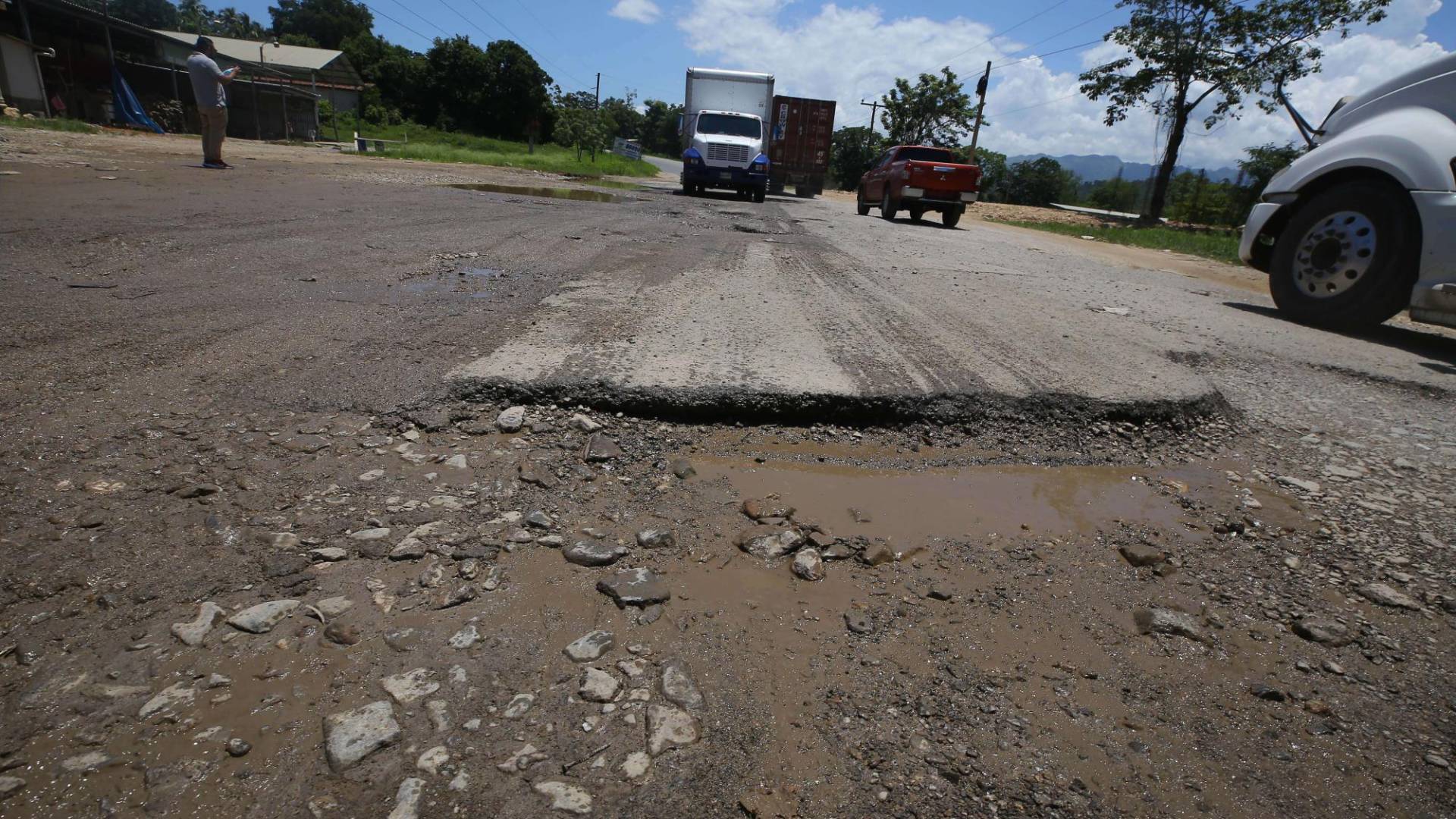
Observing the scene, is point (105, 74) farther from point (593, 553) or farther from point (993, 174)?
point (993, 174)

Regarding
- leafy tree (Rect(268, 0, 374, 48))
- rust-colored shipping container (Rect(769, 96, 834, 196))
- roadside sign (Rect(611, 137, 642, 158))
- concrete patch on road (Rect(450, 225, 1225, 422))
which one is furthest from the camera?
leafy tree (Rect(268, 0, 374, 48))

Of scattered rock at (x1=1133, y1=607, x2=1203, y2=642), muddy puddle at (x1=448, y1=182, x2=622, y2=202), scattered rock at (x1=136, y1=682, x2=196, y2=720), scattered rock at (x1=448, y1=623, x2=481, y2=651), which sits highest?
muddy puddle at (x1=448, y1=182, x2=622, y2=202)

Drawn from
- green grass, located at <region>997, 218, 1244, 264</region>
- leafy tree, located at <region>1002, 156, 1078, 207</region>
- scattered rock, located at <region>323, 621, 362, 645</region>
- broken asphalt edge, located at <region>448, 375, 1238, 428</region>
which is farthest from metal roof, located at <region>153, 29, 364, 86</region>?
scattered rock, located at <region>323, 621, 362, 645</region>

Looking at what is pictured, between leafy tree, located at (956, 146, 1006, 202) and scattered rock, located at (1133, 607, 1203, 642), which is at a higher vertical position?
leafy tree, located at (956, 146, 1006, 202)

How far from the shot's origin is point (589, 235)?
7.27 meters

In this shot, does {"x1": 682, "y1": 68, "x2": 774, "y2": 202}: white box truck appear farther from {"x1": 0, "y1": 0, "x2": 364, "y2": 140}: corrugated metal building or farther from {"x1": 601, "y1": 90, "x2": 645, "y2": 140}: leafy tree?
{"x1": 601, "y1": 90, "x2": 645, "y2": 140}: leafy tree

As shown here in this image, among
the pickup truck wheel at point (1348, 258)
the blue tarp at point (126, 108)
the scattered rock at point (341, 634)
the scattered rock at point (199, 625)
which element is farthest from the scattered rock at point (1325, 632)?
the blue tarp at point (126, 108)

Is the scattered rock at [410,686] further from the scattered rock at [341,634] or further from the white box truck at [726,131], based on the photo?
the white box truck at [726,131]

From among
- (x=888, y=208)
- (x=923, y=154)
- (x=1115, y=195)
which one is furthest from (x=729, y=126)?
(x=1115, y=195)

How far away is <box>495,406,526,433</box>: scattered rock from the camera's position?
A: 104 inches

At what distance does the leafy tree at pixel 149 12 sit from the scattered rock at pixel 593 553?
318 ft

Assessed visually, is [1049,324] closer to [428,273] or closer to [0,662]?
[428,273]

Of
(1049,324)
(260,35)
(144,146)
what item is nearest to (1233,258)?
(1049,324)

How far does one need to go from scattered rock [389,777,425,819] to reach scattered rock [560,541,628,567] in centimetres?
76
